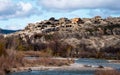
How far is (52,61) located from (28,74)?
85.0 feet

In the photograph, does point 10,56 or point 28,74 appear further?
point 10,56

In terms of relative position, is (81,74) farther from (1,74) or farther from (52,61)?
(52,61)

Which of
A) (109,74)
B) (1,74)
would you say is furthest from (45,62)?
(109,74)

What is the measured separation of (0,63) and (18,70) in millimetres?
5169

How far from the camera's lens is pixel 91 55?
181375 mm

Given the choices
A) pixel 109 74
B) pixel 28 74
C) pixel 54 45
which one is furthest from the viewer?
pixel 54 45

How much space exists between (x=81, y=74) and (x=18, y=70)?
11.2 m

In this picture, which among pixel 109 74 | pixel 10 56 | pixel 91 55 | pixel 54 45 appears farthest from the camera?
pixel 54 45

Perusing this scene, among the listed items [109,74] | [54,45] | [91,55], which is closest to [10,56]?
[109,74]

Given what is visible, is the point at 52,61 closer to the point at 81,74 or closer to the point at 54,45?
the point at 81,74

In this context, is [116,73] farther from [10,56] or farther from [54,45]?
[54,45]

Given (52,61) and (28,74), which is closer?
(28,74)

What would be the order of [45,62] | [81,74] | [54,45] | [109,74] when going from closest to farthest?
A: [109,74]
[81,74]
[45,62]
[54,45]

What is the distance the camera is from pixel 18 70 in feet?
227
